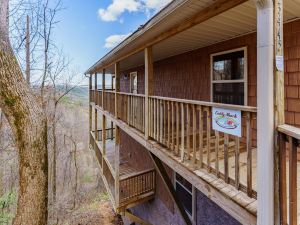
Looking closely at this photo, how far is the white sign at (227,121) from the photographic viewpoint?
2.56 metres

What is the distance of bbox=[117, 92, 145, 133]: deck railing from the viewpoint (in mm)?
5711

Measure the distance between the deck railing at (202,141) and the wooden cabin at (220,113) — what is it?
0.01 meters

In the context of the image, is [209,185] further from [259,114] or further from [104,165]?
[104,165]

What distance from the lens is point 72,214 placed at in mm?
14398

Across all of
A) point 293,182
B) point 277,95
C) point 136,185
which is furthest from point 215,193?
point 136,185

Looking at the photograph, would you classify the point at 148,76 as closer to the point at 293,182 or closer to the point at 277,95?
the point at 277,95

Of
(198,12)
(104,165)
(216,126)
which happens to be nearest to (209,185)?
(216,126)

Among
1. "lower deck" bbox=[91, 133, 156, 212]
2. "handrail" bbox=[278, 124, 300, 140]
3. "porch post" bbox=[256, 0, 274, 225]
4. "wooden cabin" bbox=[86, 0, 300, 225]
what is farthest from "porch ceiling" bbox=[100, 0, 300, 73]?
"lower deck" bbox=[91, 133, 156, 212]

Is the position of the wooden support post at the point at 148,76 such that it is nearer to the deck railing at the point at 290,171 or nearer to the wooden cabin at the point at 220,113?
the wooden cabin at the point at 220,113

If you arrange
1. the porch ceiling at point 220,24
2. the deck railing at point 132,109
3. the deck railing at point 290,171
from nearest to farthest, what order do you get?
the deck railing at point 290,171
the porch ceiling at point 220,24
the deck railing at point 132,109

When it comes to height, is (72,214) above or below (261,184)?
below

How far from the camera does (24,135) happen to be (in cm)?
523

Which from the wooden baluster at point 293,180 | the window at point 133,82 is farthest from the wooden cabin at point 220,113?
the window at point 133,82

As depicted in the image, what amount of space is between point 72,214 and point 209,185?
13940mm
